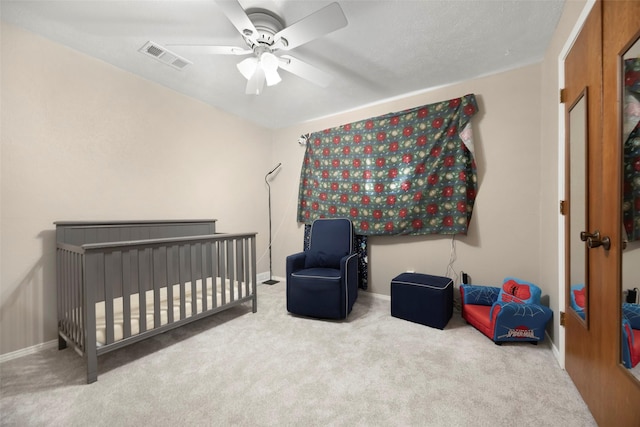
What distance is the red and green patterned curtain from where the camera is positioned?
242 cm

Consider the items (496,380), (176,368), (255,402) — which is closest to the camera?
(255,402)

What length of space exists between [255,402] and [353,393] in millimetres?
523

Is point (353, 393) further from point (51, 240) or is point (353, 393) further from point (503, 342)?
point (51, 240)

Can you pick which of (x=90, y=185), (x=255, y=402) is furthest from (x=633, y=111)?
(x=90, y=185)

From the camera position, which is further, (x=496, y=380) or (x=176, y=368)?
(x=176, y=368)

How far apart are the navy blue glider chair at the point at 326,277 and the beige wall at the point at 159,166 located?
0.52 m

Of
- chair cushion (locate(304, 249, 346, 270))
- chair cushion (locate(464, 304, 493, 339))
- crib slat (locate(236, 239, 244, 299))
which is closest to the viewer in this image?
chair cushion (locate(464, 304, 493, 339))

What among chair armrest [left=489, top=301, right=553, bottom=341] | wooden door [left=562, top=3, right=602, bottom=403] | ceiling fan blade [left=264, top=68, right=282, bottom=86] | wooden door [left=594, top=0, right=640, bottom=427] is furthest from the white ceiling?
chair armrest [left=489, top=301, right=553, bottom=341]

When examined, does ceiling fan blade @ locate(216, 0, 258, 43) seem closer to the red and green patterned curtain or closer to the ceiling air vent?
the ceiling air vent

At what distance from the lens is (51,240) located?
188cm

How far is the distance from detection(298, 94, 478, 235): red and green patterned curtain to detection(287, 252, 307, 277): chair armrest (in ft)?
2.66

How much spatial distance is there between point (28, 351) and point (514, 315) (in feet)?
11.4

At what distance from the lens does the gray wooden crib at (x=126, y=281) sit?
4.96 feet

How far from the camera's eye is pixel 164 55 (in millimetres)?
2051
